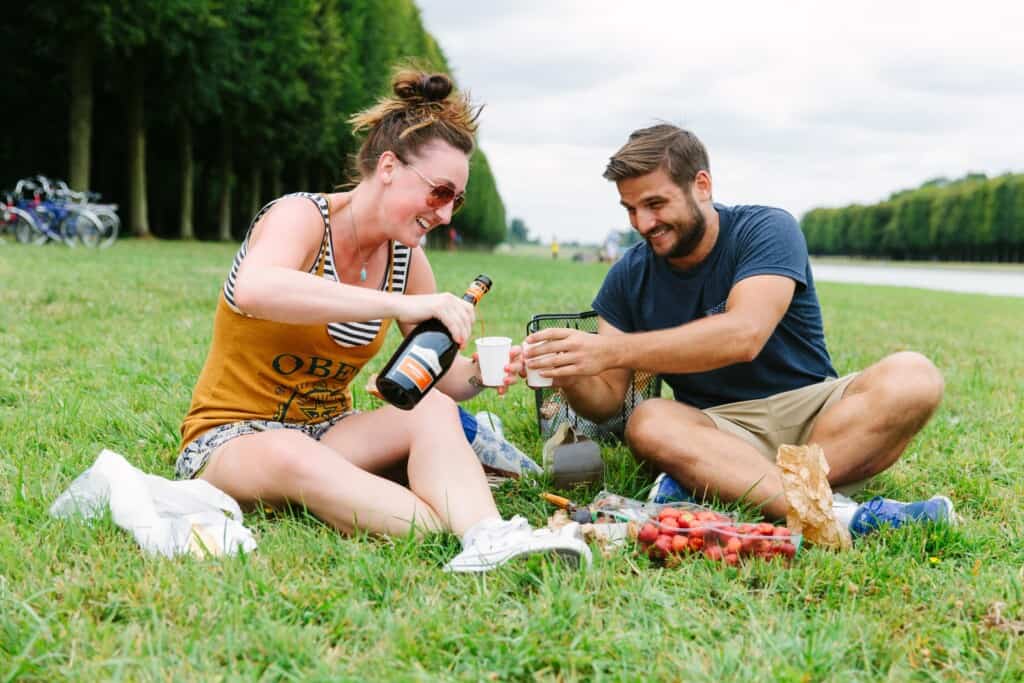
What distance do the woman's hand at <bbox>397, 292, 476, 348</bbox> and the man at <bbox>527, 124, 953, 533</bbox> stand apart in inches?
19.9

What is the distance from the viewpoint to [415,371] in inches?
114

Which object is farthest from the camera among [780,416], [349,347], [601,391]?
[601,391]

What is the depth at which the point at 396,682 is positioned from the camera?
6.52ft

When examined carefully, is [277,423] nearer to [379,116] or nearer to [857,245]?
[379,116]

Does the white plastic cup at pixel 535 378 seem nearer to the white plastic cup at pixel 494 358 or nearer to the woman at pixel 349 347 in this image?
the white plastic cup at pixel 494 358

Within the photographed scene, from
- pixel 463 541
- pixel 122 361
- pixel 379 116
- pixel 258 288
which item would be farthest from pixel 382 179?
pixel 122 361

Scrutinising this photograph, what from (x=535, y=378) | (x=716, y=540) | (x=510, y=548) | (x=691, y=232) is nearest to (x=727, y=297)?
(x=691, y=232)

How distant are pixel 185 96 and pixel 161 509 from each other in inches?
941

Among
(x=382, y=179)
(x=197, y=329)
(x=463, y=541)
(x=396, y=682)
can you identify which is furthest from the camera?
(x=197, y=329)

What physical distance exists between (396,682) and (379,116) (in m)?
2.08

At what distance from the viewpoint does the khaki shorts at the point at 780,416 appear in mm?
3711

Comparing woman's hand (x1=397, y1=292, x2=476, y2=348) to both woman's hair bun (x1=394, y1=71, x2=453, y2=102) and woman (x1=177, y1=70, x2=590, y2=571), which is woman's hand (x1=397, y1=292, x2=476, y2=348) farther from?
woman's hair bun (x1=394, y1=71, x2=453, y2=102)

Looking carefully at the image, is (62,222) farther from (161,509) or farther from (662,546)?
(662,546)

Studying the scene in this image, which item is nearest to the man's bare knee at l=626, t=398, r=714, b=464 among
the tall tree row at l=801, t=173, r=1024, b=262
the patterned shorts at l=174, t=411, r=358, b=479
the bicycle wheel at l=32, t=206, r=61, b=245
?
the patterned shorts at l=174, t=411, r=358, b=479
